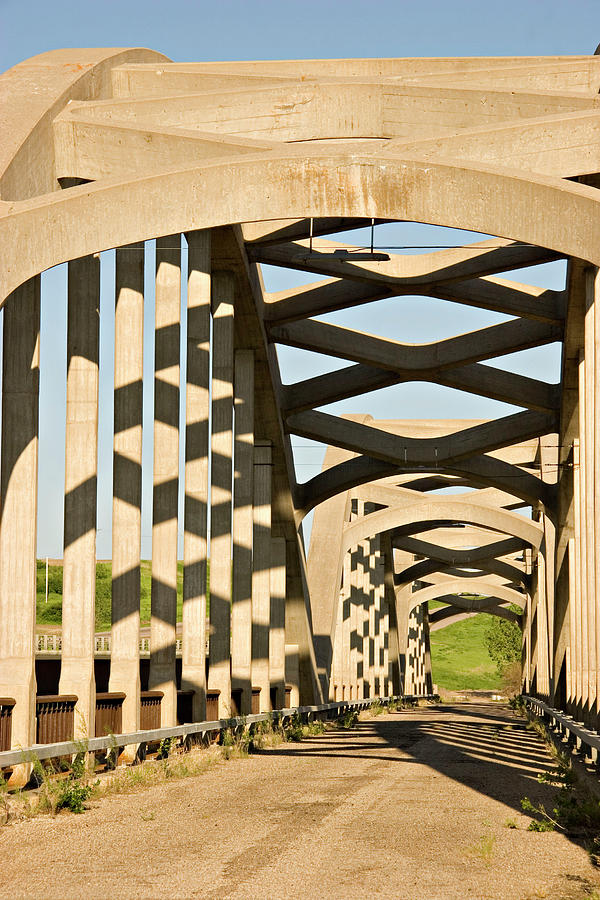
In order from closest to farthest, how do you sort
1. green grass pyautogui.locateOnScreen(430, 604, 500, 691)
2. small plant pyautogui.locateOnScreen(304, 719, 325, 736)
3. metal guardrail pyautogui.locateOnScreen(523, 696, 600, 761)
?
metal guardrail pyautogui.locateOnScreen(523, 696, 600, 761), small plant pyautogui.locateOnScreen(304, 719, 325, 736), green grass pyautogui.locateOnScreen(430, 604, 500, 691)

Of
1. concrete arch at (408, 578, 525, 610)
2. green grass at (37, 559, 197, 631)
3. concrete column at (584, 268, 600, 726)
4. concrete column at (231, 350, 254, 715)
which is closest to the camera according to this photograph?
concrete column at (584, 268, 600, 726)

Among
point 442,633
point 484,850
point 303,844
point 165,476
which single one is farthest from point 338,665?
point 442,633

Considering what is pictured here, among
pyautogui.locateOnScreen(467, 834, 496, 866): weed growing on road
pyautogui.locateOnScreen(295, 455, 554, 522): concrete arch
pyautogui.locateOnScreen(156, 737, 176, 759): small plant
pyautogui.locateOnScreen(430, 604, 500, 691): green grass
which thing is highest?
pyautogui.locateOnScreen(295, 455, 554, 522): concrete arch

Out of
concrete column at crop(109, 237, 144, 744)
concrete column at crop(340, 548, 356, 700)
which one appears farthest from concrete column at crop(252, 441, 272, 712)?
concrete column at crop(340, 548, 356, 700)

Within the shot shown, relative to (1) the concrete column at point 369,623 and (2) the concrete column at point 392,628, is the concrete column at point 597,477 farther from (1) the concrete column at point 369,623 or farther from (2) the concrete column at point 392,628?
(2) the concrete column at point 392,628

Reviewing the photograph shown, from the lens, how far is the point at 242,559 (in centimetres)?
2238

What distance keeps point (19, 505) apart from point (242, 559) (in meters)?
11.1

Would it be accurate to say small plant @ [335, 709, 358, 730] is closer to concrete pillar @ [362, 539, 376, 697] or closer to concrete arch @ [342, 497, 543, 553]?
concrete arch @ [342, 497, 543, 553]

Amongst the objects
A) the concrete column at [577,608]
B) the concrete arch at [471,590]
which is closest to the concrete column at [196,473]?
the concrete column at [577,608]

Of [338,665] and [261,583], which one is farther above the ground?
[261,583]

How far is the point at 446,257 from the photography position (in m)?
23.5

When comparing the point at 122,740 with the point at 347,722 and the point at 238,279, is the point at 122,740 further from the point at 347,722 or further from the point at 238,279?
the point at 347,722

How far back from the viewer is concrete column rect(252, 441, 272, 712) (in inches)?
960

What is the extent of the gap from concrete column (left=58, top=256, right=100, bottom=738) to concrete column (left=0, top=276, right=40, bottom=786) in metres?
1.99
